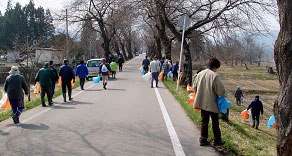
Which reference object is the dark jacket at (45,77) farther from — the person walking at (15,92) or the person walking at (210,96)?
the person walking at (210,96)

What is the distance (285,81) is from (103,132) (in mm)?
4185

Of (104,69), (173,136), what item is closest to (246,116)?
(104,69)

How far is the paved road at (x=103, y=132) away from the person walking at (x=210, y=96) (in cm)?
32

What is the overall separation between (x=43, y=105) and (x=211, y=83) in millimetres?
7105

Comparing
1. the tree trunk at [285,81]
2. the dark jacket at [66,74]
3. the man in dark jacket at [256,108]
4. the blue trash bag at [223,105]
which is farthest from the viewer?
the man in dark jacket at [256,108]

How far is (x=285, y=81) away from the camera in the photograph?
3.97 meters

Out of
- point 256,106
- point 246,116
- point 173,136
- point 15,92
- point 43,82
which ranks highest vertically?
point 43,82

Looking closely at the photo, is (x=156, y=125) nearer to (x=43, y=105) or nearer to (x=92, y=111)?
(x=92, y=111)

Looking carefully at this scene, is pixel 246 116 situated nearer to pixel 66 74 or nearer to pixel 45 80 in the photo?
pixel 66 74

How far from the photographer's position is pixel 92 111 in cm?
915

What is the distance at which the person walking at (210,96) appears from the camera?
536 centimetres

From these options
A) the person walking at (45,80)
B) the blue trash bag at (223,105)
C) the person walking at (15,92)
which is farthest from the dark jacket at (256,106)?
the person walking at (15,92)

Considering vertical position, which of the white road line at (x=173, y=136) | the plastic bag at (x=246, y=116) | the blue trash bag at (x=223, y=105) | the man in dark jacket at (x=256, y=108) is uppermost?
the blue trash bag at (x=223, y=105)

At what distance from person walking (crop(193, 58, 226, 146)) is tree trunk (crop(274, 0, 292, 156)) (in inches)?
54.6
